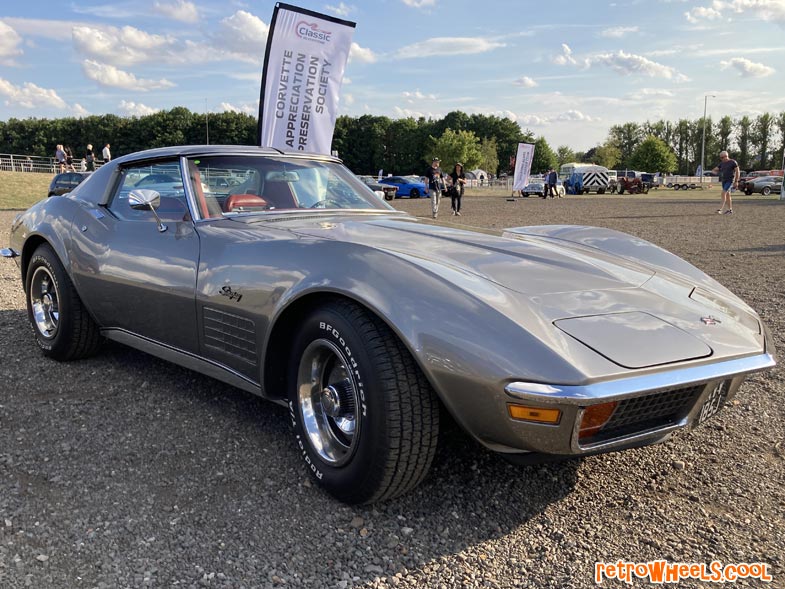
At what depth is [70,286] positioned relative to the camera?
3.67m

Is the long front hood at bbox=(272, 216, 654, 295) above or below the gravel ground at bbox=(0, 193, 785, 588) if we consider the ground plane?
above

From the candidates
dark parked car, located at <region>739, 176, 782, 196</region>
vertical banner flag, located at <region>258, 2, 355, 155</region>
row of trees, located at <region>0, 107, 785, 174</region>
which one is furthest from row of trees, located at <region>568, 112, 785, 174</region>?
vertical banner flag, located at <region>258, 2, 355, 155</region>

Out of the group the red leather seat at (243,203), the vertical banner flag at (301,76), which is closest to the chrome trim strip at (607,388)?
the red leather seat at (243,203)

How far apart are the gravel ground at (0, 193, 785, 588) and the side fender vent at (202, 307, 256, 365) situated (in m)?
0.42

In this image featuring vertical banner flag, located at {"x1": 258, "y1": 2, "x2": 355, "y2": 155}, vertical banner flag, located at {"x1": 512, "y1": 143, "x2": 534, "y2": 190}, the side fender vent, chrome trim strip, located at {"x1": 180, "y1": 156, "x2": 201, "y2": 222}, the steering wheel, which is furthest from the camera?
vertical banner flag, located at {"x1": 512, "y1": 143, "x2": 534, "y2": 190}

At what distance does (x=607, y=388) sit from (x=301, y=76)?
7.59 meters

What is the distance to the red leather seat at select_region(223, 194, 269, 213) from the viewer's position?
3131mm

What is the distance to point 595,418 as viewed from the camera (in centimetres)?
186

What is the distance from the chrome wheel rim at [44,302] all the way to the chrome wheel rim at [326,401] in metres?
2.19

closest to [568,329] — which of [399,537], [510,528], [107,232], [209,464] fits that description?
[510,528]

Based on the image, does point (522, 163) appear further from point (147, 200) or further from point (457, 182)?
point (147, 200)

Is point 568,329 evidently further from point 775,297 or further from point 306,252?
point 775,297

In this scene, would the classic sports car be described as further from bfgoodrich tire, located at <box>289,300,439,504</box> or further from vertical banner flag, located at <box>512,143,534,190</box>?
vertical banner flag, located at <box>512,143,534,190</box>

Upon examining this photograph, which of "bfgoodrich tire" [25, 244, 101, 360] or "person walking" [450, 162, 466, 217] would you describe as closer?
"bfgoodrich tire" [25, 244, 101, 360]
